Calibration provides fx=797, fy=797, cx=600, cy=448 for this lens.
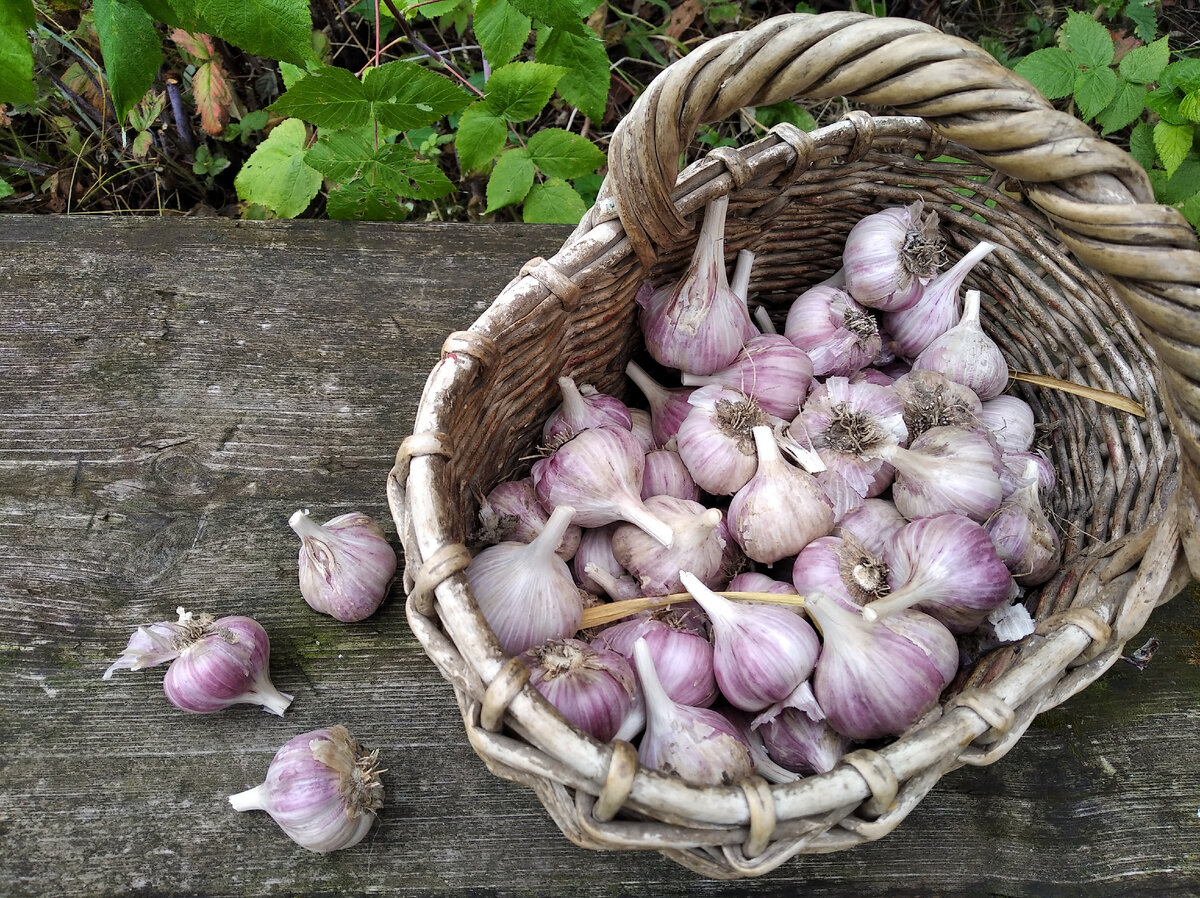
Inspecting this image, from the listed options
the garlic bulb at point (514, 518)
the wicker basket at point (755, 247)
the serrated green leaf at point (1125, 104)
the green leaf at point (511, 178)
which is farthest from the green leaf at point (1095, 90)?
the garlic bulb at point (514, 518)

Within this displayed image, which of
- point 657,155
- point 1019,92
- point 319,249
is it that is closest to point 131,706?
point 319,249

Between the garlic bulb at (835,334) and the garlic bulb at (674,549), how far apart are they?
0.32m

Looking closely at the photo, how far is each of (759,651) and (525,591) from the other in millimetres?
262

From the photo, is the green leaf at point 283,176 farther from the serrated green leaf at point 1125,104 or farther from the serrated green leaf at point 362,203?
the serrated green leaf at point 1125,104

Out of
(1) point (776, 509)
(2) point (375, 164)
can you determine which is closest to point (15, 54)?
(2) point (375, 164)

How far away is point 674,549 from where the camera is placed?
0.96m

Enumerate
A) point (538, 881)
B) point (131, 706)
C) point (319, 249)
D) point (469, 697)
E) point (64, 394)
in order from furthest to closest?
point (319, 249) < point (64, 394) < point (131, 706) < point (538, 881) < point (469, 697)

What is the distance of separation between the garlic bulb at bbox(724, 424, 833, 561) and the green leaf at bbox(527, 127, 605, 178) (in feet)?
2.26

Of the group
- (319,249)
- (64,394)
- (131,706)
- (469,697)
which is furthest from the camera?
(319,249)

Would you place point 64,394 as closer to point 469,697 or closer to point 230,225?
point 230,225

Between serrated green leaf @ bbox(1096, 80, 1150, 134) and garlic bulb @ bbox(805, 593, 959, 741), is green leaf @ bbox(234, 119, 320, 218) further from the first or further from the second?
serrated green leaf @ bbox(1096, 80, 1150, 134)

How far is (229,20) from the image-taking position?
0.88 meters

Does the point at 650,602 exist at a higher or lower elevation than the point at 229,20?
lower

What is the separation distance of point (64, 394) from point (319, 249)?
48cm
